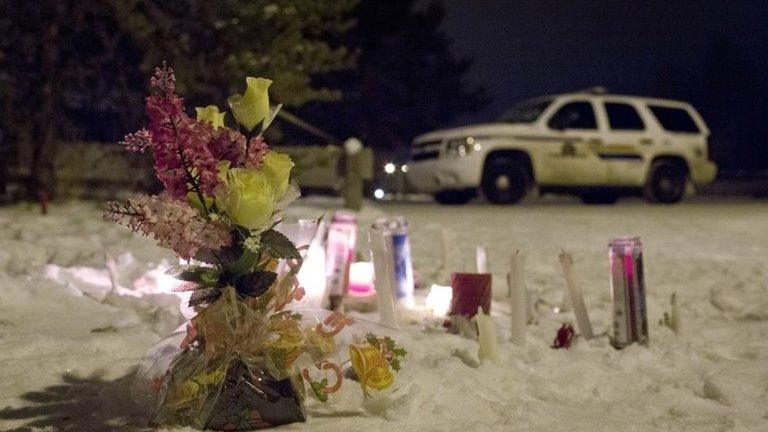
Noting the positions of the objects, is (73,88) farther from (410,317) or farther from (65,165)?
(410,317)

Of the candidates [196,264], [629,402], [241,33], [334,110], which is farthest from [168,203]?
[334,110]

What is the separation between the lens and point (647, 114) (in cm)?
1492

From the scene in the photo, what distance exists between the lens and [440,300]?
5.04 metres

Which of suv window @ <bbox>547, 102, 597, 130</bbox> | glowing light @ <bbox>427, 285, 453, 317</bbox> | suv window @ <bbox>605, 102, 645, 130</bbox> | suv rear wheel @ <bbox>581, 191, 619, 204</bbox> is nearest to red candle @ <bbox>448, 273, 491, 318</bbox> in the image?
glowing light @ <bbox>427, 285, 453, 317</bbox>

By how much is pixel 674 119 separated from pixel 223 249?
1362 cm

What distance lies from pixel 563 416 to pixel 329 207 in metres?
8.80

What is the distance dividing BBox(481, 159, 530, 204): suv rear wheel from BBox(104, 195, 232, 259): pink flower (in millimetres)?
10721

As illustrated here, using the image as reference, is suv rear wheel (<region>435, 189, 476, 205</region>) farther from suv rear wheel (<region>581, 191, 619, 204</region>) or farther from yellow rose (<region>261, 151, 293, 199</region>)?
yellow rose (<region>261, 151, 293, 199</region>)

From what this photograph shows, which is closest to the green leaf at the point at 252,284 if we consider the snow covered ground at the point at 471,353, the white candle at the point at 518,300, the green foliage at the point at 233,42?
the snow covered ground at the point at 471,353

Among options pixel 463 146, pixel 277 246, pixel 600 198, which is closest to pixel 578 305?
pixel 277 246

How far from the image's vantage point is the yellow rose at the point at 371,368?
3416 millimetres

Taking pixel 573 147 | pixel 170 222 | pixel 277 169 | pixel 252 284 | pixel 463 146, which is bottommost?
pixel 252 284

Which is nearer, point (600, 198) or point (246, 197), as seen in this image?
point (246, 197)

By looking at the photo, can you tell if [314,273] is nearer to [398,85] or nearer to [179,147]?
[179,147]
